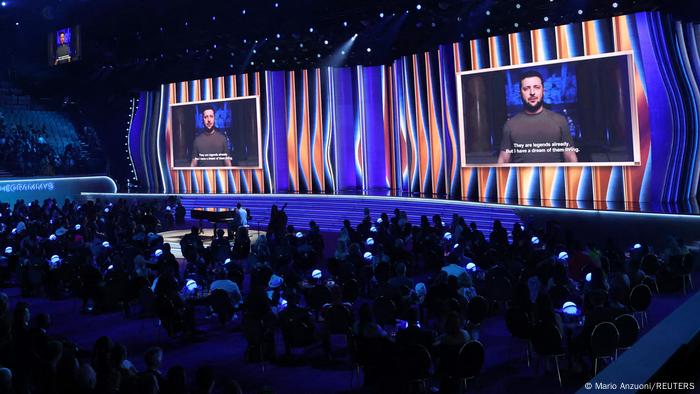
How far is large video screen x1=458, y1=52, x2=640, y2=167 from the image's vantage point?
608 inches

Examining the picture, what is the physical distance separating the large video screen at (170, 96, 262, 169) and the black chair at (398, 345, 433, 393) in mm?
19424

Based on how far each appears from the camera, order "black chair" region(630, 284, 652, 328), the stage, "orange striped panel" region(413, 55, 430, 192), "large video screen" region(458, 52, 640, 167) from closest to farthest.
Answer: "black chair" region(630, 284, 652, 328)
the stage
"large video screen" region(458, 52, 640, 167)
"orange striped panel" region(413, 55, 430, 192)

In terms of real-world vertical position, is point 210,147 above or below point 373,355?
above

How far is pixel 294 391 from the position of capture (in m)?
7.41

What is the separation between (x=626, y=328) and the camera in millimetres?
6707

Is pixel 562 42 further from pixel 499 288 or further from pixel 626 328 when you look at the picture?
pixel 626 328

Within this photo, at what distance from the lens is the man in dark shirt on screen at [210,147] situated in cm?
2609

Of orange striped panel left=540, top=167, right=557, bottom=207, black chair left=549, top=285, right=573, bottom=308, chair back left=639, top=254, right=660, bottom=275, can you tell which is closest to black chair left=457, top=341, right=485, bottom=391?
black chair left=549, top=285, right=573, bottom=308

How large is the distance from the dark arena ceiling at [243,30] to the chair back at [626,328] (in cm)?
1034

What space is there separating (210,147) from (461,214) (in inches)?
493

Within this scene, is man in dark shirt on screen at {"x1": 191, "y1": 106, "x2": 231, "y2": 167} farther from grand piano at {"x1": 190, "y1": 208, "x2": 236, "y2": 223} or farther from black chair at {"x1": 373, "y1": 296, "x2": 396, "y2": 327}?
black chair at {"x1": 373, "y1": 296, "x2": 396, "y2": 327}

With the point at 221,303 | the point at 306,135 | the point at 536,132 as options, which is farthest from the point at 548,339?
the point at 306,135

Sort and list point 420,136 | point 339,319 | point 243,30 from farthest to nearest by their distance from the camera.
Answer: point 420,136
point 243,30
point 339,319

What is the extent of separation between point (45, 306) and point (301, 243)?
5.27 meters
